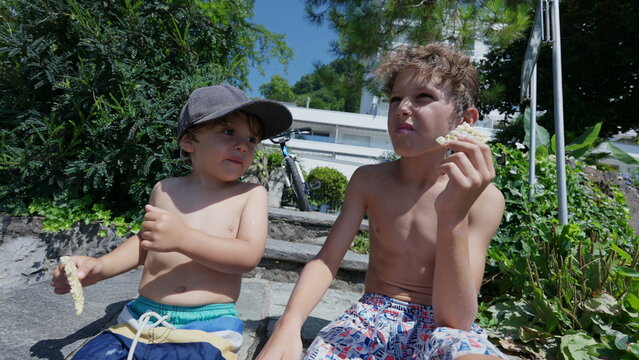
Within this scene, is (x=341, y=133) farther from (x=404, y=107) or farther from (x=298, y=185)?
(x=404, y=107)

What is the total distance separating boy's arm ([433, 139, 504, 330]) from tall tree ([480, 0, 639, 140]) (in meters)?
7.57

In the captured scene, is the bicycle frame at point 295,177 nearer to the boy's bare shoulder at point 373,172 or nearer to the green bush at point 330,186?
the boy's bare shoulder at point 373,172

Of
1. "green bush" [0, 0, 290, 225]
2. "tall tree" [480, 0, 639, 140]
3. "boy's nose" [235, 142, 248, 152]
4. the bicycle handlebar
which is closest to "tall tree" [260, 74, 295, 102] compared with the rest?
"tall tree" [480, 0, 639, 140]

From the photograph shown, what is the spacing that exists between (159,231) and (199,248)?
0.15m

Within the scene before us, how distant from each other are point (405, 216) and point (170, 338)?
969 mm

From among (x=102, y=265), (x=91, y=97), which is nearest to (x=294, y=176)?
(x=91, y=97)

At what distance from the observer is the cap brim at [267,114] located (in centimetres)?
154

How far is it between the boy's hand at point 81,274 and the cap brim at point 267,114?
2.19 feet

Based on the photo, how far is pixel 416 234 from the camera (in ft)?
4.81

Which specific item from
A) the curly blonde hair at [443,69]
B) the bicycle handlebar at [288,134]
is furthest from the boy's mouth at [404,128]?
the bicycle handlebar at [288,134]

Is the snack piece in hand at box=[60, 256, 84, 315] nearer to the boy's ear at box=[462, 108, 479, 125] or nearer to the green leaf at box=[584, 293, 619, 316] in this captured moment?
the boy's ear at box=[462, 108, 479, 125]

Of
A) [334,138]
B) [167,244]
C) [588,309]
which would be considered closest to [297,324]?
[167,244]

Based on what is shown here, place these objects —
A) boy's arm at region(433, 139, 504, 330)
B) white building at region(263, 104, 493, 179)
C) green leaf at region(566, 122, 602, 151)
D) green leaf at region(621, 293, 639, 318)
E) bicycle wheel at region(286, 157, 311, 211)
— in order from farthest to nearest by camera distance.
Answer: white building at region(263, 104, 493, 179) → bicycle wheel at region(286, 157, 311, 211) → green leaf at region(566, 122, 602, 151) → green leaf at region(621, 293, 639, 318) → boy's arm at region(433, 139, 504, 330)

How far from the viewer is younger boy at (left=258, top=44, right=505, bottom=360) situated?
1.14m
